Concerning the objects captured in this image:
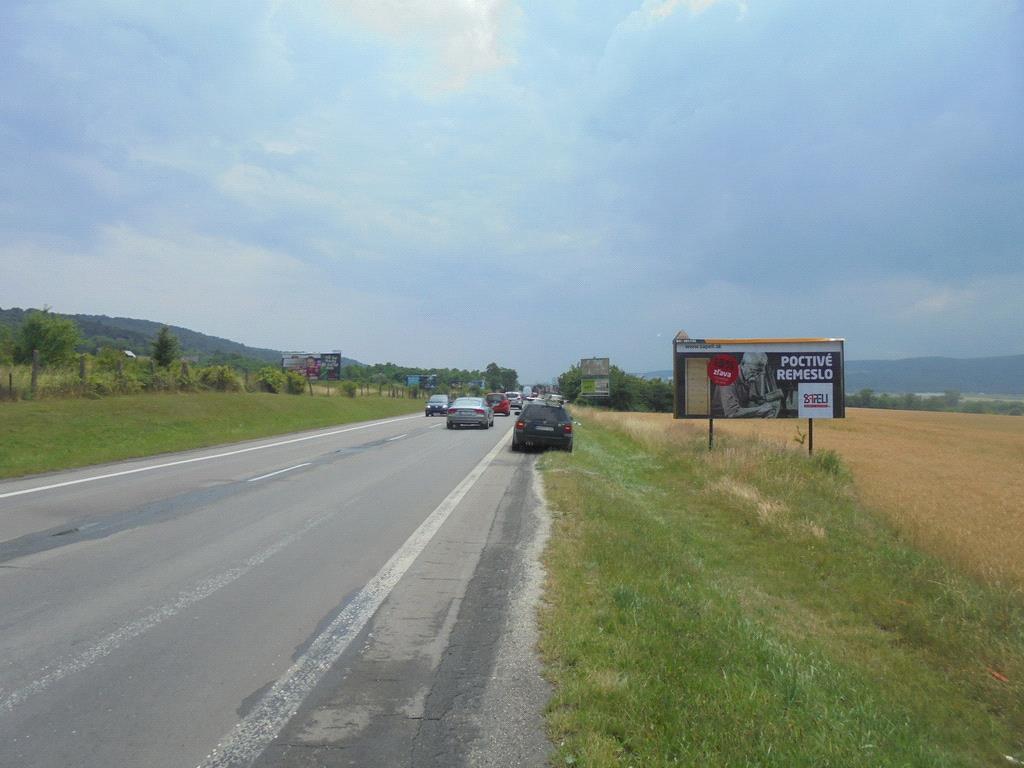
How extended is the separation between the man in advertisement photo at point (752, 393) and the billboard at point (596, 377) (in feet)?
178

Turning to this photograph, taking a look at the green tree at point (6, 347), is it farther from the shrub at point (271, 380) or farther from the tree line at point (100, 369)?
the shrub at point (271, 380)

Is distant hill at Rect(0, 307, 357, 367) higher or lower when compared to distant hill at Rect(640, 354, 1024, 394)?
higher

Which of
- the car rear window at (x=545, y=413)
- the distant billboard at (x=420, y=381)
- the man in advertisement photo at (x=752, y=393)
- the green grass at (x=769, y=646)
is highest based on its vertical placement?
the distant billboard at (x=420, y=381)

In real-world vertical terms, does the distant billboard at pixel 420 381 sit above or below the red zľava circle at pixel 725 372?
above

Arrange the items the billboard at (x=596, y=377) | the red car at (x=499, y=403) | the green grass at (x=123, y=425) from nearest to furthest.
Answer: the green grass at (x=123, y=425)
the red car at (x=499, y=403)
the billboard at (x=596, y=377)

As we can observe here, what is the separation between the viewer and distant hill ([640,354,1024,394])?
566 inches

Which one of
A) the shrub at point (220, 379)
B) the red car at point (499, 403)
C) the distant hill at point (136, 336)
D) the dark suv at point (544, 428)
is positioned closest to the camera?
the dark suv at point (544, 428)

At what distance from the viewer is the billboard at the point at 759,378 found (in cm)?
2019

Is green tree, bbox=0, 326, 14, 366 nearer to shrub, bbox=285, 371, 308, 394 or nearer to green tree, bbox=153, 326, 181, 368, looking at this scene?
green tree, bbox=153, 326, 181, 368

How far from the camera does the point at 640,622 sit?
16.7 feet

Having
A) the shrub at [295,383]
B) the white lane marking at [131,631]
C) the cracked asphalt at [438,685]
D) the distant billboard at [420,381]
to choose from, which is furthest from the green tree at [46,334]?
the distant billboard at [420,381]

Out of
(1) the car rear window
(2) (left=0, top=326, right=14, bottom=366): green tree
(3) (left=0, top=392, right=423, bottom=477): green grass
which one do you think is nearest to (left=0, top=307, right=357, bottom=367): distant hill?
(2) (left=0, top=326, right=14, bottom=366): green tree

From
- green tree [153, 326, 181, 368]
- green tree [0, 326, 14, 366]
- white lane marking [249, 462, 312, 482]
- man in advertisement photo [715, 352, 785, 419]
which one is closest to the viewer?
white lane marking [249, 462, 312, 482]

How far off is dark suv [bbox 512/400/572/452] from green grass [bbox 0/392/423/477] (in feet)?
34.8
